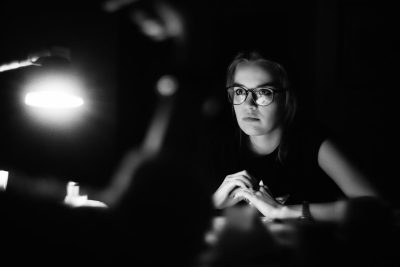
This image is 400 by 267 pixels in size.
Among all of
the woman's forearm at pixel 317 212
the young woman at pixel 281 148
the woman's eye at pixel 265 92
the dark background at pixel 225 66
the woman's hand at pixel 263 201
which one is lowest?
the woman's forearm at pixel 317 212

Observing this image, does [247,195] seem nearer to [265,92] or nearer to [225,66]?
[265,92]

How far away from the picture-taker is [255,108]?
1556mm

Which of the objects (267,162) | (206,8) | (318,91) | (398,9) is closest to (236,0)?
(206,8)

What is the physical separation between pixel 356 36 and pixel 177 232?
1.91m

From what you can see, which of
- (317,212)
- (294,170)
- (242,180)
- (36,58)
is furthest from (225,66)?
(36,58)

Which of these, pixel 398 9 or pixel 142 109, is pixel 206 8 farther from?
pixel 398 9

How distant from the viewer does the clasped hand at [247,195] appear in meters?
1.22

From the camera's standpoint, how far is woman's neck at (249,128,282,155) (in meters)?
1.69

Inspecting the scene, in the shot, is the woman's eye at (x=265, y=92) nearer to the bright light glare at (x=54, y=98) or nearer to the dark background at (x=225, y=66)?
the dark background at (x=225, y=66)

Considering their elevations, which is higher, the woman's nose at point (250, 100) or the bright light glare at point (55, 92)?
the woman's nose at point (250, 100)

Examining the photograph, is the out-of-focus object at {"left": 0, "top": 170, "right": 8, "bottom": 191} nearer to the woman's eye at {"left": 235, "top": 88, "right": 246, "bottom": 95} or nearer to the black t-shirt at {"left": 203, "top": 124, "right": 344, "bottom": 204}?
the black t-shirt at {"left": 203, "top": 124, "right": 344, "bottom": 204}

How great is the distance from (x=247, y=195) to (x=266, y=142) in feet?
1.55

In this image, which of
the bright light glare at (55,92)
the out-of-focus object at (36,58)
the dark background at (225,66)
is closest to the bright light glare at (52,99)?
the bright light glare at (55,92)

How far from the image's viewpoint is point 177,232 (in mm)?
629
